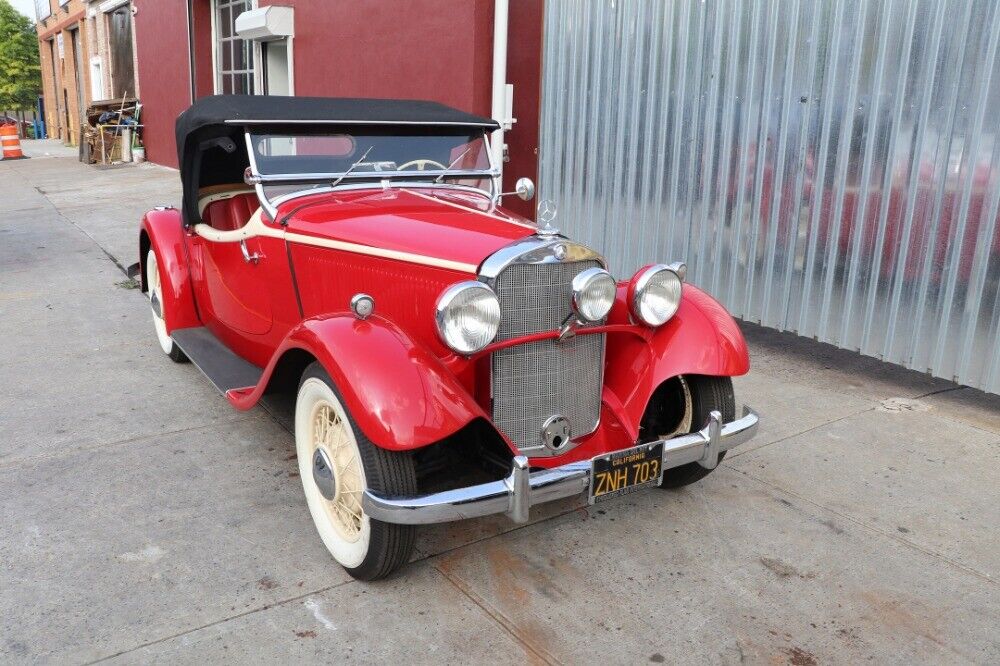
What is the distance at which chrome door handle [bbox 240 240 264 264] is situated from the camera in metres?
3.81

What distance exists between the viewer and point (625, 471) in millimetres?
2674

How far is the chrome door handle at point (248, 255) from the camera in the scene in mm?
3808

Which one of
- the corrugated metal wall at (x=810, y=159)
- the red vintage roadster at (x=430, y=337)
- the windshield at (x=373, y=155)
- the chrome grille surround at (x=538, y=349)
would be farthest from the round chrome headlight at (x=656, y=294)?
the corrugated metal wall at (x=810, y=159)

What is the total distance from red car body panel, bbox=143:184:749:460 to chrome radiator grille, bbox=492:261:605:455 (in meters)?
0.09

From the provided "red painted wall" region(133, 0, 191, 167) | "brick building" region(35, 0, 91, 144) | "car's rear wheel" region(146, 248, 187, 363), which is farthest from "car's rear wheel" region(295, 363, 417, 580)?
"brick building" region(35, 0, 91, 144)

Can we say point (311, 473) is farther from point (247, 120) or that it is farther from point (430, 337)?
point (247, 120)

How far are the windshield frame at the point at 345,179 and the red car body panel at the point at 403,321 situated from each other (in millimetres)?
56

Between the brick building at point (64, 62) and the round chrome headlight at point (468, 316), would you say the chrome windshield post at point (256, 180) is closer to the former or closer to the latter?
the round chrome headlight at point (468, 316)

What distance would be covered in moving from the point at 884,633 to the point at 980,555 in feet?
2.58

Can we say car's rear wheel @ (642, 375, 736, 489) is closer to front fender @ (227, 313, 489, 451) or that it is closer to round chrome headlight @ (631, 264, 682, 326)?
round chrome headlight @ (631, 264, 682, 326)

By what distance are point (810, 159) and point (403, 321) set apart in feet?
10.6

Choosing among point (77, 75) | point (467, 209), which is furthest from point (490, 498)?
point (77, 75)

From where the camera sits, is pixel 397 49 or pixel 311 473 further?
pixel 397 49

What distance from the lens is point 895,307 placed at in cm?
467
